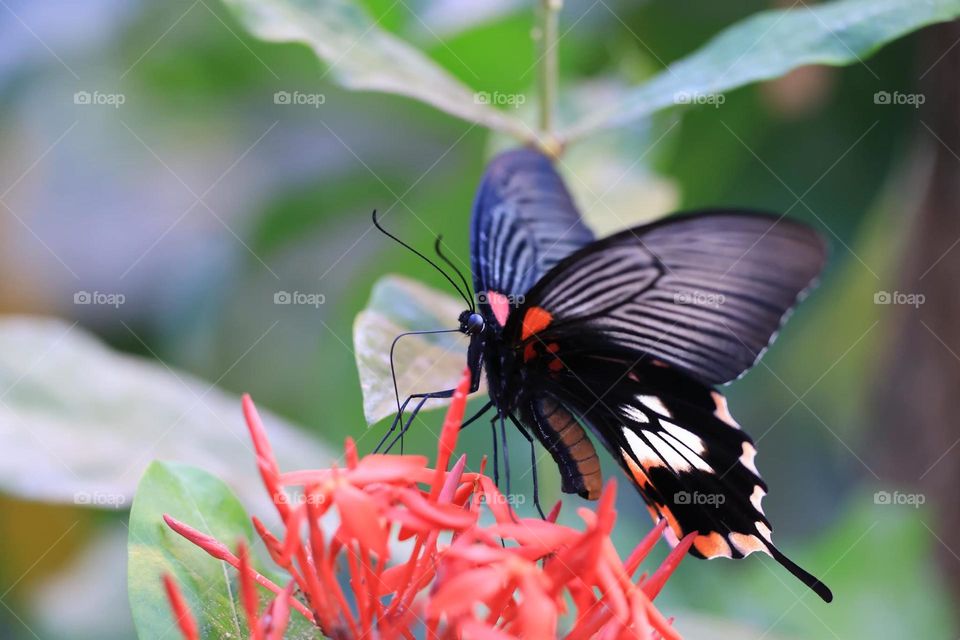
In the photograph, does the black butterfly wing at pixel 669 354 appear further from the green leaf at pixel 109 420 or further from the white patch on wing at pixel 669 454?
the green leaf at pixel 109 420

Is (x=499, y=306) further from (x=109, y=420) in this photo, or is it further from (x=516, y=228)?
(x=109, y=420)

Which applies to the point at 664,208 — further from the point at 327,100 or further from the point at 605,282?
the point at 327,100

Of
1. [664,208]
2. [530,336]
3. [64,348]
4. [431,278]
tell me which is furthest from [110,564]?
[664,208]

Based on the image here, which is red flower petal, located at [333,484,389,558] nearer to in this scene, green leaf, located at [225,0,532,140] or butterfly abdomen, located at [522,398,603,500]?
butterfly abdomen, located at [522,398,603,500]

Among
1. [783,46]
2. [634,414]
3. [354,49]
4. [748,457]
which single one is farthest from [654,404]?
[354,49]

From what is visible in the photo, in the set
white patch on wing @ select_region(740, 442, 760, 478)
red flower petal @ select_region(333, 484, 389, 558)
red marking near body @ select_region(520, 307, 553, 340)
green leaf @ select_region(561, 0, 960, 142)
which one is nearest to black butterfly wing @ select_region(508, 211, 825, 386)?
red marking near body @ select_region(520, 307, 553, 340)

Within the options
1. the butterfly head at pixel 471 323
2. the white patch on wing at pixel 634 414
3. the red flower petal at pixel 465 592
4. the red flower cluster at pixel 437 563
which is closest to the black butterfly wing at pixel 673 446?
the white patch on wing at pixel 634 414
